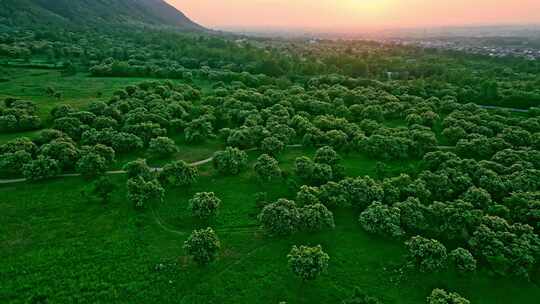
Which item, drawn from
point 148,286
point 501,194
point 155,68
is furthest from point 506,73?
point 148,286

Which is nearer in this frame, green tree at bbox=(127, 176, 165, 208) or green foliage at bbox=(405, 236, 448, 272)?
green foliage at bbox=(405, 236, 448, 272)

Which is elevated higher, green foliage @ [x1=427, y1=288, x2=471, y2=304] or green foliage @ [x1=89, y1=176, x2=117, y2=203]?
green foliage @ [x1=89, y1=176, x2=117, y2=203]

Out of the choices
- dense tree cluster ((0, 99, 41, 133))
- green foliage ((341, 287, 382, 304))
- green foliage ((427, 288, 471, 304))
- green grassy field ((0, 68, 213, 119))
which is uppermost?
green grassy field ((0, 68, 213, 119))

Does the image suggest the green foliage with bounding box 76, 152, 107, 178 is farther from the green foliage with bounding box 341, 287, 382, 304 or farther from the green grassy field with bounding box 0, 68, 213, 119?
the green foliage with bounding box 341, 287, 382, 304

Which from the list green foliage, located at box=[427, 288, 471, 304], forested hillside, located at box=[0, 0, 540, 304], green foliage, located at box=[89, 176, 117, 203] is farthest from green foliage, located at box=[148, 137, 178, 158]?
green foliage, located at box=[427, 288, 471, 304]

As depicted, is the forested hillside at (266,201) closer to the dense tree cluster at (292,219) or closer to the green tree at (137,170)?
the dense tree cluster at (292,219)

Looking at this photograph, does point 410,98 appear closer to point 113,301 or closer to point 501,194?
point 501,194

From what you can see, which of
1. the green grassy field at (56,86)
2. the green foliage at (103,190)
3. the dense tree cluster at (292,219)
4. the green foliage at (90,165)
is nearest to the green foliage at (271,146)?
the dense tree cluster at (292,219)
